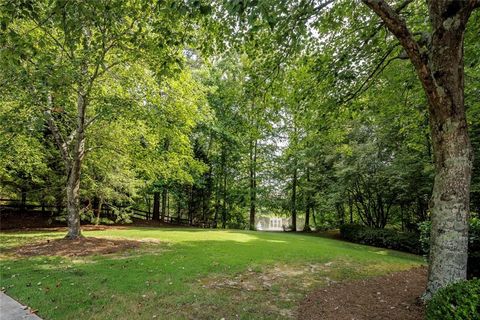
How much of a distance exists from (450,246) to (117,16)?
20.8 feet

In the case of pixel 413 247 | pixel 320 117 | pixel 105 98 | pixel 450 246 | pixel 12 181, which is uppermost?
pixel 105 98

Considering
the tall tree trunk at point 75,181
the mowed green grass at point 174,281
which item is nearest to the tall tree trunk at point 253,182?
the mowed green grass at point 174,281

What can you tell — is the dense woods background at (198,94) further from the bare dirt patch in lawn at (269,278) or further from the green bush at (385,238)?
the bare dirt patch in lawn at (269,278)

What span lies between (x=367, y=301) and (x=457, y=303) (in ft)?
8.37

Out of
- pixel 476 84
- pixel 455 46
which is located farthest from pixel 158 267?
pixel 476 84

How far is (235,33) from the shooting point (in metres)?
5.70

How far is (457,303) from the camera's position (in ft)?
8.41

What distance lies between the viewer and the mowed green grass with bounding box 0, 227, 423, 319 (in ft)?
14.3

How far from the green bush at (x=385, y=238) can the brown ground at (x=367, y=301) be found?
7444mm

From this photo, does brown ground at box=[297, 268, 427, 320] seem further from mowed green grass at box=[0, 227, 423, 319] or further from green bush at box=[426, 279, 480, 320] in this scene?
green bush at box=[426, 279, 480, 320]

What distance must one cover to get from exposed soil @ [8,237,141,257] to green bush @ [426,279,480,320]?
8005mm

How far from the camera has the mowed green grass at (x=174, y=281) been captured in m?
4.35

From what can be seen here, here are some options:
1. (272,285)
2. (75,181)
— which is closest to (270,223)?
(75,181)

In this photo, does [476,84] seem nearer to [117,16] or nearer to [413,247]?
[413,247]
